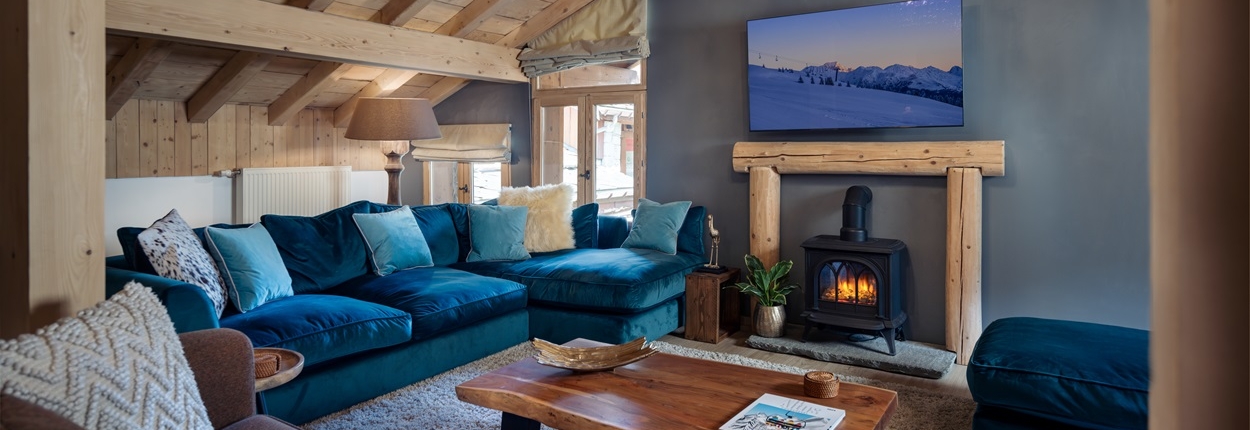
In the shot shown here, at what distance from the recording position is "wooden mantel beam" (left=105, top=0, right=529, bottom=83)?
392 cm

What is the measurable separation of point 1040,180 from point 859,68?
3.69 feet

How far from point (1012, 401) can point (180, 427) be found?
248cm

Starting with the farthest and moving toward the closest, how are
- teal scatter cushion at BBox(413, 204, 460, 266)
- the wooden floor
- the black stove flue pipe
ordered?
1. teal scatter cushion at BBox(413, 204, 460, 266)
2. the black stove flue pipe
3. the wooden floor

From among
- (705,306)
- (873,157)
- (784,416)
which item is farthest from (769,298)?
(784,416)

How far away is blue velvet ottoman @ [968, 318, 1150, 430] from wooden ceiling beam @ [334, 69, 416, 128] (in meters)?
4.77

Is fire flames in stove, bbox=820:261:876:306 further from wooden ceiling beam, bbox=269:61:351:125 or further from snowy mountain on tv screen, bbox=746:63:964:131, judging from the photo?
wooden ceiling beam, bbox=269:61:351:125

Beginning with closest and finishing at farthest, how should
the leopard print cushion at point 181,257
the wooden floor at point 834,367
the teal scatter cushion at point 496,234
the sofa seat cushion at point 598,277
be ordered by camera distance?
the leopard print cushion at point 181,257 → the wooden floor at point 834,367 → the sofa seat cushion at point 598,277 → the teal scatter cushion at point 496,234

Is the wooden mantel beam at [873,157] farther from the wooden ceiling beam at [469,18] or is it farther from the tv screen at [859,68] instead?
the wooden ceiling beam at [469,18]

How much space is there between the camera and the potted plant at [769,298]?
4.65 meters

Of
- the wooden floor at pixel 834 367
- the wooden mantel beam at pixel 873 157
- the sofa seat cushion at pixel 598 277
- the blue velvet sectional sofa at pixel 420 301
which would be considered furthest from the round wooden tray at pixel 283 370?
the wooden mantel beam at pixel 873 157

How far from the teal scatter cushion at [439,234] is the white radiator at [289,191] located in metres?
1.92

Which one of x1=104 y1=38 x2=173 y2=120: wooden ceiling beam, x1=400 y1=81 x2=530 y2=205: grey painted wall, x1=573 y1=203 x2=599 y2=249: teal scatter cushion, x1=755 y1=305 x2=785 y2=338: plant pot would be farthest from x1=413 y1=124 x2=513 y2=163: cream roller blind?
x1=755 y1=305 x2=785 y2=338: plant pot

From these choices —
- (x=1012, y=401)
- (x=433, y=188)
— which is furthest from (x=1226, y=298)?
(x=433, y=188)

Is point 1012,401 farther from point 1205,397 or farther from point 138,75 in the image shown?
point 138,75
